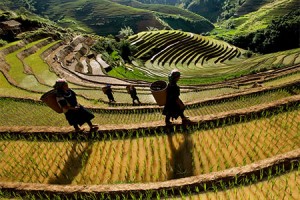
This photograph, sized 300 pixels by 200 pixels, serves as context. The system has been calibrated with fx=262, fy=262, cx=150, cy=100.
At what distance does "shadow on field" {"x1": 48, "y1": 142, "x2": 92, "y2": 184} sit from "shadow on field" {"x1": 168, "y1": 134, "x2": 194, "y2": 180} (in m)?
2.39

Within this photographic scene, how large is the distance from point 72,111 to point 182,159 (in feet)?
11.7

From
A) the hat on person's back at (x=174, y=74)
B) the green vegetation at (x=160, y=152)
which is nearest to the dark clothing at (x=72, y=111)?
the green vegetation at (x=160, y=152)

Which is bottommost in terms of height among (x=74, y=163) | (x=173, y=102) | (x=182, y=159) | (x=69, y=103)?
(x=74, y=163)

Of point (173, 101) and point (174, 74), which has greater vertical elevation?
point (174, 74)

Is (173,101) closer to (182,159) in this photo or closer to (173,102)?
(173,102)

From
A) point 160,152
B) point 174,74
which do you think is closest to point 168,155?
point 160,152

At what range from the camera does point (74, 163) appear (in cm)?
716

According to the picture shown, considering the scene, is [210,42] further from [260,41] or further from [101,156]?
[101,156]

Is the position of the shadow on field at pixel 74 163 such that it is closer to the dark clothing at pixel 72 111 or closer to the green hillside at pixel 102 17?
the dark clothing at pixel 72 111

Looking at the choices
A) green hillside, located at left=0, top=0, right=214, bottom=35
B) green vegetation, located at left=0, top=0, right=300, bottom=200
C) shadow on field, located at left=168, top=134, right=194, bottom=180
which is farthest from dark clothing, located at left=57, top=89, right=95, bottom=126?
green hillside, located at left=0, top=0, right=214, bottom=35

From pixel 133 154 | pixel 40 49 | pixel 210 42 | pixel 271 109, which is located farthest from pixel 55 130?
pixel 210 42

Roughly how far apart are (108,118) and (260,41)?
68.8 meters

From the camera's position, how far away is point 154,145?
763 centimetres

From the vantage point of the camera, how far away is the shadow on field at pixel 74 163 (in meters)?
6.60
